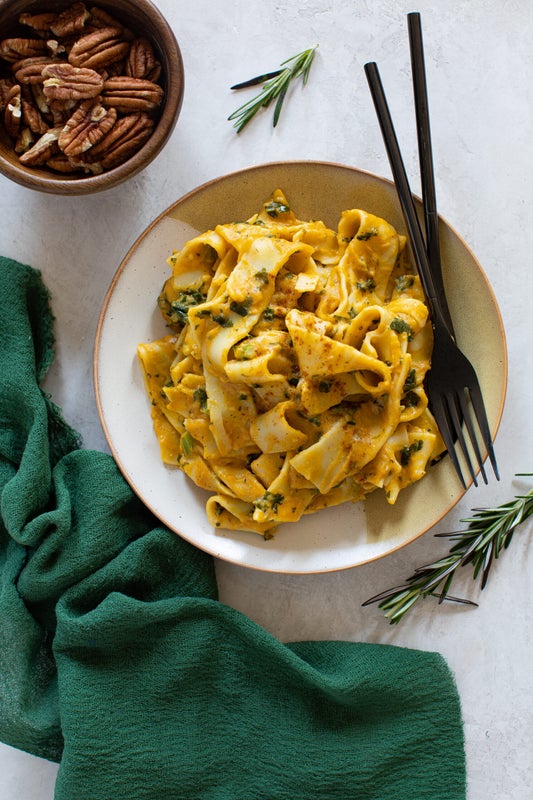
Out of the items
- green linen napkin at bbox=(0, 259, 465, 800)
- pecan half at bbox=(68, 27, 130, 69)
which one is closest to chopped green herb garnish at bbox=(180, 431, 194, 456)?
green linen napkin at bbox=(0, 259, 465, 800)

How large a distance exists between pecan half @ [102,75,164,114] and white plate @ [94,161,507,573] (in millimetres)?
305

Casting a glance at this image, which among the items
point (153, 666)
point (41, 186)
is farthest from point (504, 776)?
point (41, 186)

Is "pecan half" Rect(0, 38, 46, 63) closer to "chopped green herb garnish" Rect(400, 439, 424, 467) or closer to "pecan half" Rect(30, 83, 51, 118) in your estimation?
"pecan half" Rect(30, 83, 51, 118)

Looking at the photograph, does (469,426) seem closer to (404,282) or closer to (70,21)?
(404,282)

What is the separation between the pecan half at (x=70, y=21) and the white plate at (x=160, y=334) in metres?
0.61

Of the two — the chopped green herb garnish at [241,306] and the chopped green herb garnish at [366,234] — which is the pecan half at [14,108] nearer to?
the chopped green herb garnish at [241,306]

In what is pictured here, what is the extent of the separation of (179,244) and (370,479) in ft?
3.22

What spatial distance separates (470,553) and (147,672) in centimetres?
115

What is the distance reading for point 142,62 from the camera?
7.50ft

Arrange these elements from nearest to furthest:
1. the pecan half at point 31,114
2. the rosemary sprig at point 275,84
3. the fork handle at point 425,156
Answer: the fork handle at point 425,156 → the pecan half at point 31,114 → the rosemary sprig at point 275,84

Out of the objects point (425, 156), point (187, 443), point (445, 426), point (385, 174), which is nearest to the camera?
point (425, 156)

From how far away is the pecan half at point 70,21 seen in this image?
226cm

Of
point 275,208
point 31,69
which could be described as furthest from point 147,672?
point 31,69

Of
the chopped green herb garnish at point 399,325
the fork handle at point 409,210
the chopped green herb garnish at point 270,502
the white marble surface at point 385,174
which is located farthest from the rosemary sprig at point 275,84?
the chopped green herb garnish at point 270,502
